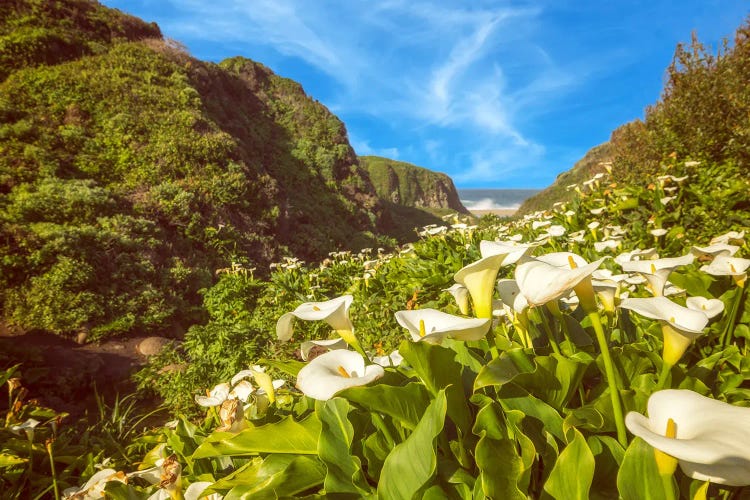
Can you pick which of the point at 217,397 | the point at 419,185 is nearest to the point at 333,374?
the point at 217,397

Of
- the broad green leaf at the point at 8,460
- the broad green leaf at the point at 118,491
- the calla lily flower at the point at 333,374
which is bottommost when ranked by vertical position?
the broad green leaf at the point at 8,460

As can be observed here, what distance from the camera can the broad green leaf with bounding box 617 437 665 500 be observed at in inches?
35.3

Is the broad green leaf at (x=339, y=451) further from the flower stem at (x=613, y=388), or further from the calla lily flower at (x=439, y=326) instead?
the flower stem at (x=613, y=388)

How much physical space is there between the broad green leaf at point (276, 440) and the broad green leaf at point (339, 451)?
0.08m

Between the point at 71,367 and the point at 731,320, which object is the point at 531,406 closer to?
the point at 731,320

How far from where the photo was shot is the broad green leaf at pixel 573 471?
3.04 feet

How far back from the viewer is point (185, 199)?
10.8 m

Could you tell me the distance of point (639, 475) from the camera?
907 millimetres

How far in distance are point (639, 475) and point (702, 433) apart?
238mm

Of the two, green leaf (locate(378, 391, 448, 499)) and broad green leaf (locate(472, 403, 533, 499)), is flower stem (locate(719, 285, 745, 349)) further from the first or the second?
green leaf (locate(378, 391, 448, 499))

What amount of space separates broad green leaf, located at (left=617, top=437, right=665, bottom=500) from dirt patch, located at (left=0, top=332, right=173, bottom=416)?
5.60 meters

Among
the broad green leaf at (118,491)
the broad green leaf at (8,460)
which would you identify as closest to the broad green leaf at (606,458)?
the broad green leaf at (118,491)

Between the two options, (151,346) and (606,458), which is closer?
Result: (606,458)

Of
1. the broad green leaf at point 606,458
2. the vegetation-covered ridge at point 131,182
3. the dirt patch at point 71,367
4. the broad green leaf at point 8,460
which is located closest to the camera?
the broad green leaf at point 606,458
